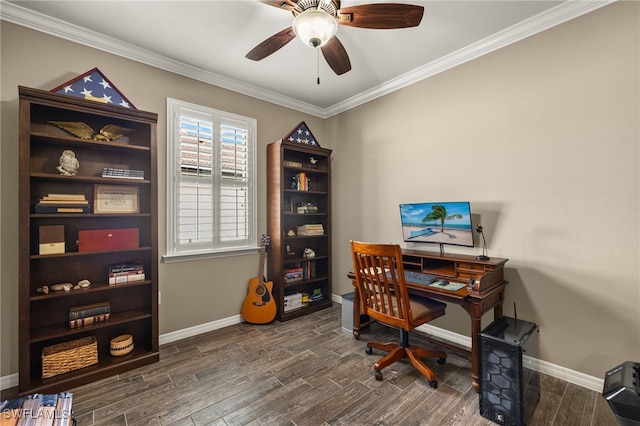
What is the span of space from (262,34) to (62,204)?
2.11 m

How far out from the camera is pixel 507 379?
1685mm

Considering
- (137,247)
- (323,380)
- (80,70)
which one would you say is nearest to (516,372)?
(323,380)

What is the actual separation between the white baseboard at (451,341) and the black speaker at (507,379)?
9 centimetres

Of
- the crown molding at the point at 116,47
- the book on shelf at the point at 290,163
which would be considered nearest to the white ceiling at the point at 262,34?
the crown molding at the point at 116,47

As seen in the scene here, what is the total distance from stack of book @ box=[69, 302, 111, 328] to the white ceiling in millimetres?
2222

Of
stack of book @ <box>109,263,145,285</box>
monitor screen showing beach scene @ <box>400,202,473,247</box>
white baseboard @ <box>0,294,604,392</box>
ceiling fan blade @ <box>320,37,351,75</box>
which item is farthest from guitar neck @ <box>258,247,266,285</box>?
ceiling fan blade @ <box>320,37,351,75</box>

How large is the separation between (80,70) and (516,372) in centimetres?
392

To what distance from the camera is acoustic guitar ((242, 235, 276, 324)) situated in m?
3.18

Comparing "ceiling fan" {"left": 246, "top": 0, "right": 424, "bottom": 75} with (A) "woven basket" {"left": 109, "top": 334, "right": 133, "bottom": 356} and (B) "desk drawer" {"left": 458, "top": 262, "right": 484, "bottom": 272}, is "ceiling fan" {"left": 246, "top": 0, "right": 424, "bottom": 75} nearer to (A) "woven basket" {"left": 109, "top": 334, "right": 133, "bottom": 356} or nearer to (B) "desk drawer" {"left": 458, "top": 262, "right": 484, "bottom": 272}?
(B) "desk drawer" {"left": 458, "top": 262, "right": 484, "bottom": 272}

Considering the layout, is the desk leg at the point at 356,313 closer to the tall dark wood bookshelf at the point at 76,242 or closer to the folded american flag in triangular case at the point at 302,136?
the tall dark wood bookshelf at the point at 76,242

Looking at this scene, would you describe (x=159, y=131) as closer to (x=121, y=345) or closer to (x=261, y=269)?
(x=261, y=269)

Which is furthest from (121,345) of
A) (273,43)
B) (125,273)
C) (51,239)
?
(273,43)

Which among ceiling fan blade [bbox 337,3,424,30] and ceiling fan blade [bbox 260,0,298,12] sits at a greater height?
ceiling fan blade [bbox 260,0,298,12]

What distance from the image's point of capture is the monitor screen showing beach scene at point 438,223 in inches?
98.4
